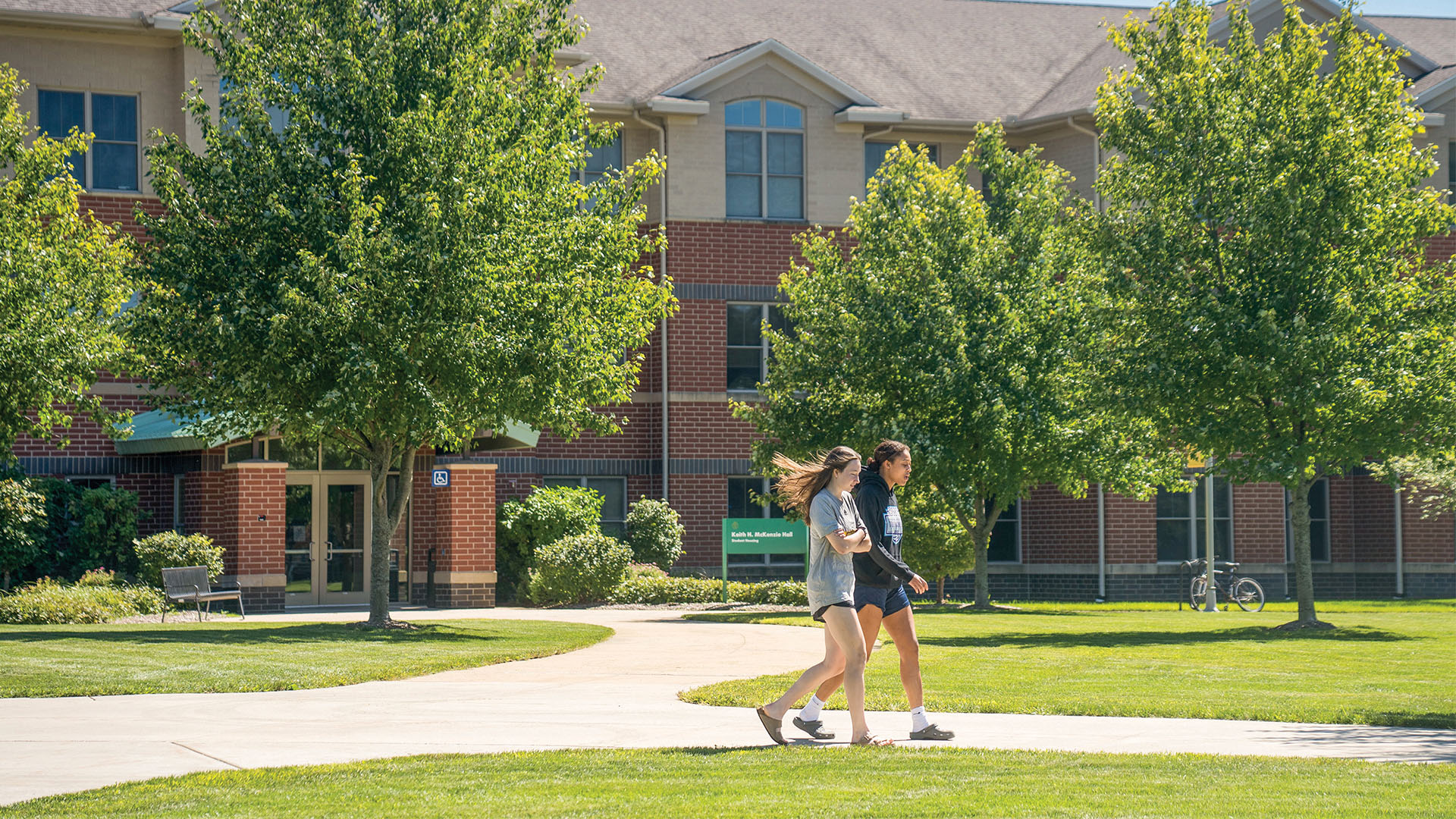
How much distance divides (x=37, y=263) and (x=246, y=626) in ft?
17.8

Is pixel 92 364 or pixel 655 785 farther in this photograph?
pixel 92 364

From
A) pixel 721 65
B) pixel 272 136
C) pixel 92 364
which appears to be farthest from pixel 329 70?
pixel 721 65

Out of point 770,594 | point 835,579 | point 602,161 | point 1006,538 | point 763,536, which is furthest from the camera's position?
point 1006,538

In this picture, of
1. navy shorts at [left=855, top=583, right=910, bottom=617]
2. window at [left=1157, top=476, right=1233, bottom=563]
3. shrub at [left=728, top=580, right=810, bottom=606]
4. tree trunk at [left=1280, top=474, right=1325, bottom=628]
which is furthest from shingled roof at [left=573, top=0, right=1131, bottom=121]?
navy shorts at [left=855, top=583, right=910, bottom=617]

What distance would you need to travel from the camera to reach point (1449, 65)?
109 ft

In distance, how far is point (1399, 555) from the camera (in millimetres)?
32312

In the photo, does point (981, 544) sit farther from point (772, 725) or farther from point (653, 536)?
point (772, 725)

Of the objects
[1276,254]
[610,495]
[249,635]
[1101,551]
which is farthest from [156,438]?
[1276,254]

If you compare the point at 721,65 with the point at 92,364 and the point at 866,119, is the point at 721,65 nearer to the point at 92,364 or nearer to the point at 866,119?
the point at 866,119

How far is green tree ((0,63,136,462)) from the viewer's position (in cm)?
1961

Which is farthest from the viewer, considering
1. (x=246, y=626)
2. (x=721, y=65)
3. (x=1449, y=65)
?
(x=1449, y=65)

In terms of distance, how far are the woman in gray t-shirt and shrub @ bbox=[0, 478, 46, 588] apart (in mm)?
18625

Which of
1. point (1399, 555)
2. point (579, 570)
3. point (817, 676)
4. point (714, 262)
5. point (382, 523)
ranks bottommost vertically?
point (1399, 555)

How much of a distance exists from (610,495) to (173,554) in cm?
985
